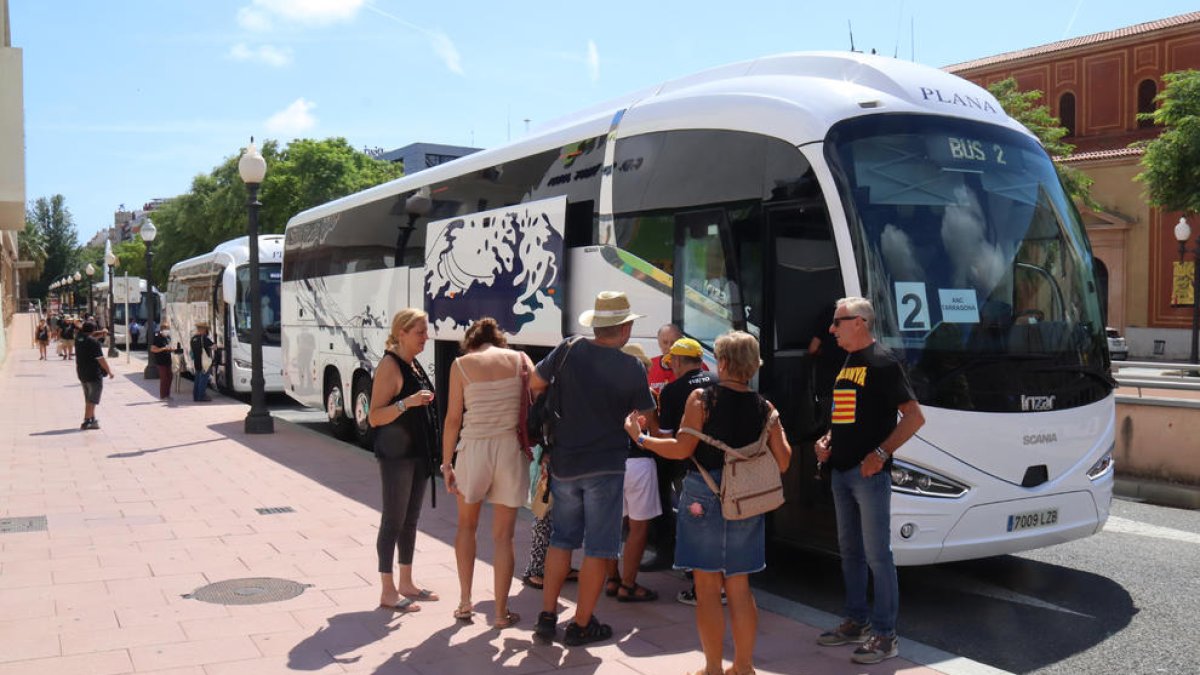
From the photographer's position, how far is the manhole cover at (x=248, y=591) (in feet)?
21.7

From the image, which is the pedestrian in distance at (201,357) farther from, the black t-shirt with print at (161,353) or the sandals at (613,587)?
the sandals at (613,587)

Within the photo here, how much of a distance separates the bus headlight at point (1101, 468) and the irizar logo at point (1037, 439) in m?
0.45

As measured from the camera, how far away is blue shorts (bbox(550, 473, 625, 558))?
5602 millimetres

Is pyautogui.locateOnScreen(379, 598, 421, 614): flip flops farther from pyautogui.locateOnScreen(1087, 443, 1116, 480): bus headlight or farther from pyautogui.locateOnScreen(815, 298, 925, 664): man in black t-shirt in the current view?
pyautogui.locateOnScreen(1087, 443, 1116, 480): bus headlight

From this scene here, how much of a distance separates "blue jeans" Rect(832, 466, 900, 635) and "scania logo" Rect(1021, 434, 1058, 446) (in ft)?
4.47

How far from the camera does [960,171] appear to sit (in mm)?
6836

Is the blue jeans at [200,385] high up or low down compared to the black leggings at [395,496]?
down

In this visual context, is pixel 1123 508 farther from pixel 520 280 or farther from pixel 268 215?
pixel 268 215

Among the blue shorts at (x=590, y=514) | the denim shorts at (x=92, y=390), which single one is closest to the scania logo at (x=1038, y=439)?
the blue shorts at (x=590, y=514)

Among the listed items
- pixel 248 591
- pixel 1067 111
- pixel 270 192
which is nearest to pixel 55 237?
pixel 270 192

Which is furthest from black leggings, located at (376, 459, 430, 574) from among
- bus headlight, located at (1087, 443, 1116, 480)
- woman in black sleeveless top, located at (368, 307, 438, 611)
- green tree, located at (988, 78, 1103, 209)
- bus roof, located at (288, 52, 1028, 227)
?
green tree, located at (988, 78, 1103, 209)

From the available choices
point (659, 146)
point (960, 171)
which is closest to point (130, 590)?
point (659, 146)

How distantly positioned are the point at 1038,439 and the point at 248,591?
510 cm

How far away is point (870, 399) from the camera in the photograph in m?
5.46
